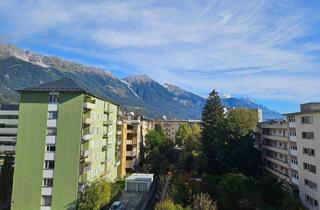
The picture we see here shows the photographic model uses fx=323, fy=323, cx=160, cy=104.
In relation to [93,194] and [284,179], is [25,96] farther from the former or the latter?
[284,179]

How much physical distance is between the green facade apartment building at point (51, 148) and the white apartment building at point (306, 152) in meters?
34.8

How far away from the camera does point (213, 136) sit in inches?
2997

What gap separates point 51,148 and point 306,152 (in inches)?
1575

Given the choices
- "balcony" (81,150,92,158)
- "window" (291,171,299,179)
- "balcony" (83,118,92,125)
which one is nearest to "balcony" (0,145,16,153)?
"balcony" (81,150,92,158)

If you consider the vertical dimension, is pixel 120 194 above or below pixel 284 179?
below

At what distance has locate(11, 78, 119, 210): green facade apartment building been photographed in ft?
163

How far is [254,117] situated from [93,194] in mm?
46274

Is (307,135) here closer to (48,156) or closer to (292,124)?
(292,124)

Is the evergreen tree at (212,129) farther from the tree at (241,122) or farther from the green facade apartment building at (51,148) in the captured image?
the green facade apartment building at (51,148)

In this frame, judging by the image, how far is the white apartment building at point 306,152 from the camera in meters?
47.1

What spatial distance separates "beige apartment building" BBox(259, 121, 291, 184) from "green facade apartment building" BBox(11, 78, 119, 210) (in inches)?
1443

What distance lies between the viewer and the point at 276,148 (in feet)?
217

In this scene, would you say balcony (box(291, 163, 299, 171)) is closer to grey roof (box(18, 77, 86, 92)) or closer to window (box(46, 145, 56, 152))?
grey roof (box(18, 77, 86, 92))

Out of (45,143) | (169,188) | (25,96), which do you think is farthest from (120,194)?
(25,96)
